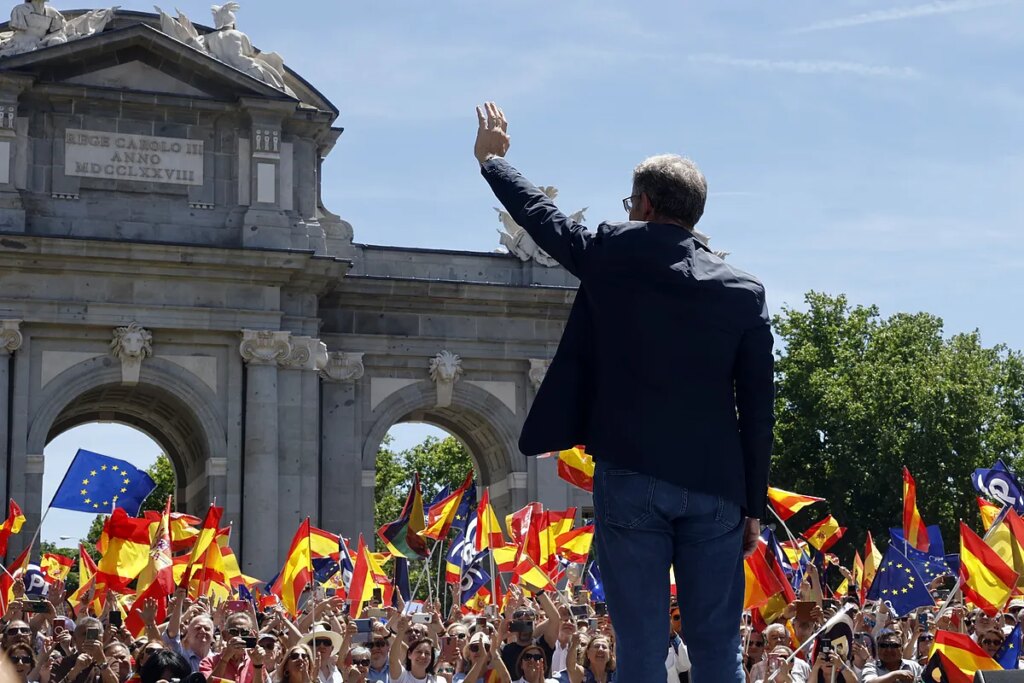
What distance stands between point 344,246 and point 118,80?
6.00 meters

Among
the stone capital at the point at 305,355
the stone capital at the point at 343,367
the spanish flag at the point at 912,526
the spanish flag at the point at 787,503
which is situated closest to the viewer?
the spanish flag at the point at 787,503

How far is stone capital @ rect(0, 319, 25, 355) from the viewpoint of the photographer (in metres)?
32.7

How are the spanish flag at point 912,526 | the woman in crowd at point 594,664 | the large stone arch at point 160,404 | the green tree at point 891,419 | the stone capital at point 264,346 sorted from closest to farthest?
the woman in crowd at point 594,664
the spanish flag at point 912,526
the large stone arch at point 160,404
the stone capital at point 264,346
the green tree at point 891,419

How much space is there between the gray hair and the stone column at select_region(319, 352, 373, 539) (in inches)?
1215

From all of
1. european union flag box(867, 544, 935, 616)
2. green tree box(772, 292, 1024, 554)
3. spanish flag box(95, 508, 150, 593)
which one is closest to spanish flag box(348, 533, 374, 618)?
spanish flag box(95, 508, 150, 593)

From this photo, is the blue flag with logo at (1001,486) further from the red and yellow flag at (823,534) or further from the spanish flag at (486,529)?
the spanish flag at (486,529)

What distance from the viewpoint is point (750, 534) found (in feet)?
16.3

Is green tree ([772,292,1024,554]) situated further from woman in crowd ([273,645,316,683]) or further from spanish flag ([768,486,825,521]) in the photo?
woman in crowd ([273,645,316,683])

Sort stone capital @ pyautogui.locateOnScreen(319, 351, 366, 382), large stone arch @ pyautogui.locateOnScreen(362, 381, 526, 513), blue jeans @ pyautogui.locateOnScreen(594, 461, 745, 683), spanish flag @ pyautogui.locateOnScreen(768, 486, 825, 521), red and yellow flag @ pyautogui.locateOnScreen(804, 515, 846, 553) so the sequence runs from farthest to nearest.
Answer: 1. large stone arch @ pyautogui.locateOnScreen(362, 381, 526, 513)
2. stone capital @ pyautogui.locateOnScreen(319, 351, 366, 382)
3. red and yellow flag @ pyautogui.locateOnScreen(804, 515, 846, 553)
4. spanish flag @ pyautogui.locateOnScreen(768, 486, 825, 521)
5. blue jeans @ pyautogui.locateOnScreen(594, 461, 745, 683)

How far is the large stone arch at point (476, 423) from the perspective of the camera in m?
36.9

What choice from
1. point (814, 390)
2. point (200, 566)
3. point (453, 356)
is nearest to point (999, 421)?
point (814, 390)

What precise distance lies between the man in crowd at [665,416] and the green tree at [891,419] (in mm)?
46940

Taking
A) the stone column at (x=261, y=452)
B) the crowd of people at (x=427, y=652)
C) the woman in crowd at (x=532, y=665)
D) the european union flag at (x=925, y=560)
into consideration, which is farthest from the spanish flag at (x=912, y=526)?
the stone column at (x=261, y=452)

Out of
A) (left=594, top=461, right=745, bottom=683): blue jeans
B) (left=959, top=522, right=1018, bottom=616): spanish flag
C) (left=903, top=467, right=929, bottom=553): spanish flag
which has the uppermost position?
(left=903, top=467, right=929, bottom=553): spanish flag
